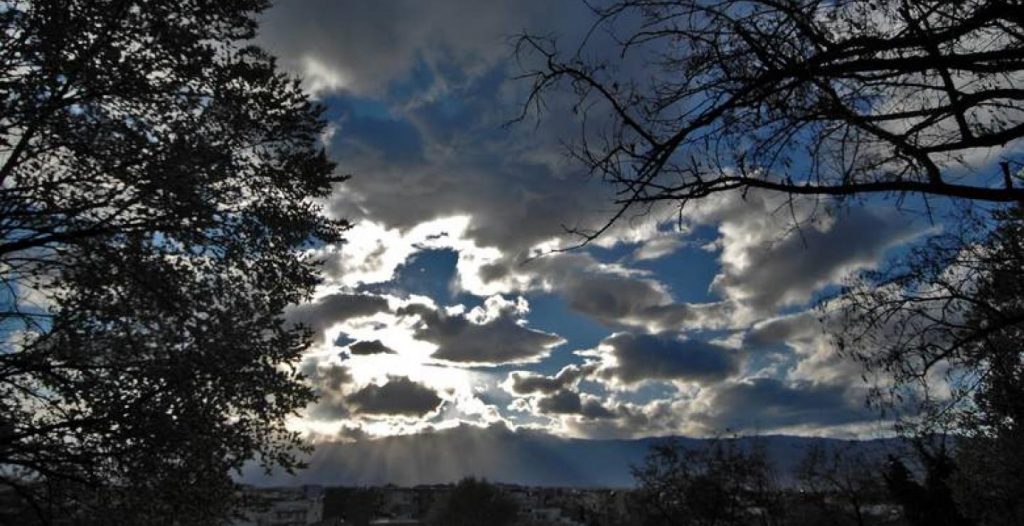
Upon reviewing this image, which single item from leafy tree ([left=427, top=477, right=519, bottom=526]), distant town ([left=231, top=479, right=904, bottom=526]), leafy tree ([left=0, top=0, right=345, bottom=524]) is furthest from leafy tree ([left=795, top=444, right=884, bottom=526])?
leafy tree ([left=427, top=477, right=519, bottom=526])

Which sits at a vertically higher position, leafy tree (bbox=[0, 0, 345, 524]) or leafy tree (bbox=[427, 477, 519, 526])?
leafy tree (bbox=[0, 0, 345, 524])

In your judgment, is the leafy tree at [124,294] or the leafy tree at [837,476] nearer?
the leafy tree at [124,294]

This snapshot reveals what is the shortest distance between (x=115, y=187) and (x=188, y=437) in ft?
12.4

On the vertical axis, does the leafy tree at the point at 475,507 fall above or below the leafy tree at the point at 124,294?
below

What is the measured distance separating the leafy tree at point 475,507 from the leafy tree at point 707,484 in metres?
57.0

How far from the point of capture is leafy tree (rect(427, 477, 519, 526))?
99.4 meters

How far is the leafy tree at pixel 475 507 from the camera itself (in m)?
99.4

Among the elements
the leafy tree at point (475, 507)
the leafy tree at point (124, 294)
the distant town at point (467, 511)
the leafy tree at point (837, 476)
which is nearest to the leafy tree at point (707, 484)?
the distant town at point (467, 511)

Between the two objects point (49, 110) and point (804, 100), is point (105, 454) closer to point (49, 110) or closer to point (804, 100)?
point (49, 110)

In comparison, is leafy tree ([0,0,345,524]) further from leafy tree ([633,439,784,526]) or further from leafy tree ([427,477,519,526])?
leafy tree ([427,477,519,526])

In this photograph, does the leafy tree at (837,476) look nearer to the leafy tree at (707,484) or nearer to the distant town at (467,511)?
the distant town at (467,511)

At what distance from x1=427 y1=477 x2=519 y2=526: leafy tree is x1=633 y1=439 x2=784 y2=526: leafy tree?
2246 inches

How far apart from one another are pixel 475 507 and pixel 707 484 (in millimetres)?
62809

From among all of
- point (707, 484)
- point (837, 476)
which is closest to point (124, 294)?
point (707, 484)
